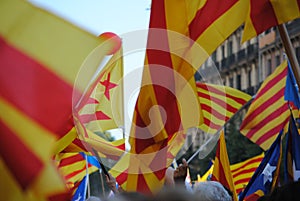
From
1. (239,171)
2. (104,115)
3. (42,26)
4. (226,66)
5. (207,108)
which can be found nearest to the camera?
(42,26)

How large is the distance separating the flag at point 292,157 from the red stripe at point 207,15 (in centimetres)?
182

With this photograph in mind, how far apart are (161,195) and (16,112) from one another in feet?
2.26

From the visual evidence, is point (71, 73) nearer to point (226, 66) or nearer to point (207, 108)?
point (207, 108)

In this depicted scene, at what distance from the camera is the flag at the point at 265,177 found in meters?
6.91

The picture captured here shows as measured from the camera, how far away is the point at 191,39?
5562 mm

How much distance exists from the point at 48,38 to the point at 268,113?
7.04 m

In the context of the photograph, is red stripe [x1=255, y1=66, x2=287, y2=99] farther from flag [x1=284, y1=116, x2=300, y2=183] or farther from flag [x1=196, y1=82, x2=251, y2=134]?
flag [x1=284, y1=116, x2=300, y2=183]

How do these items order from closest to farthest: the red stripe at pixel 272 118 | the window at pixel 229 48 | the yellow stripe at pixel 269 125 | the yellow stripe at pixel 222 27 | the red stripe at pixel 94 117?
the yellow stripe at pixel 222 27, the red stripe at pixel 94 117, the yellow stripe at pixel 269 125, the red stripe at pixel 272 118, the window at pixel 229 48

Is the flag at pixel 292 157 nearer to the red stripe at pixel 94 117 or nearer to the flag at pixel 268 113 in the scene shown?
the red stripe at pixel 94 117

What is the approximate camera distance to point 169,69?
546 cm

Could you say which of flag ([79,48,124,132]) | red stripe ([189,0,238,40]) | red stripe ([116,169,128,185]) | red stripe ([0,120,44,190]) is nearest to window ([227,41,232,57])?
flag ([79,48,124,132])

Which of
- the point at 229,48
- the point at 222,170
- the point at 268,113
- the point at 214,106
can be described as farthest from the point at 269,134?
the point at 229,48

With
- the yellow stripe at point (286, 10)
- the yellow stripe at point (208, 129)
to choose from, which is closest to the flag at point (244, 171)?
the yellow stripe at point (208, 129)

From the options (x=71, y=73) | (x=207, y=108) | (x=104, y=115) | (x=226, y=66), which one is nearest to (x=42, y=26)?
(x=71, y=73)
